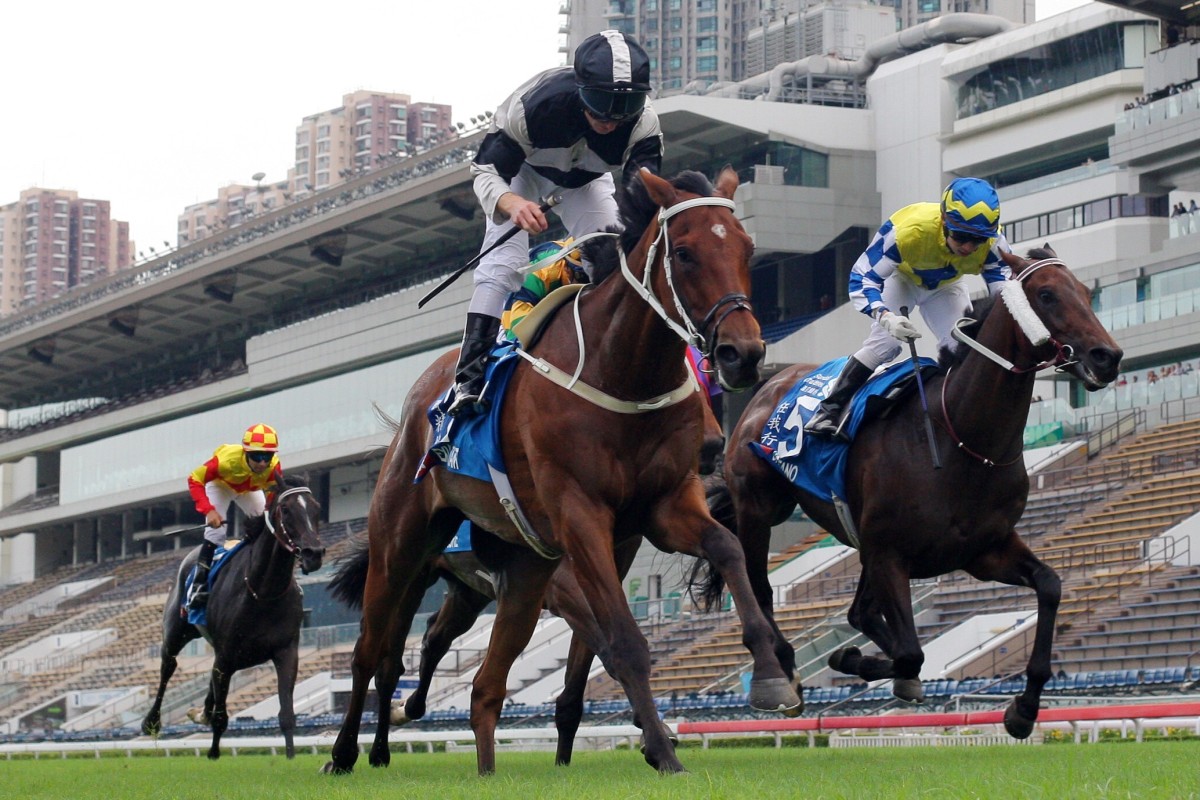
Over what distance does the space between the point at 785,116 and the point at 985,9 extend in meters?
86.7

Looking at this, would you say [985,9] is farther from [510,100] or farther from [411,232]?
[510,100]

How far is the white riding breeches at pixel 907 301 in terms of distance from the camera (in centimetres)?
901

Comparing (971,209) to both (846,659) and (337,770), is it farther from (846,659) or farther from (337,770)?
(337,770)

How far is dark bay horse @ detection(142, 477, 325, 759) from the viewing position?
1294 cm

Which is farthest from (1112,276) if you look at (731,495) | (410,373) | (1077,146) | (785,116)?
(731,495)

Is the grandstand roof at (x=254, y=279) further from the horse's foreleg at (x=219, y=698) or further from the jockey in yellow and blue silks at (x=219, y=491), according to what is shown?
the horse's foreleg at (x=219, y=698)

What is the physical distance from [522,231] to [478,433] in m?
1.05

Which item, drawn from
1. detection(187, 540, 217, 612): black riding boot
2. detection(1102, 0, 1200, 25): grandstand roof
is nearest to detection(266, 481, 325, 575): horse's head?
detection(187, 540, 217, 612): black riding boot

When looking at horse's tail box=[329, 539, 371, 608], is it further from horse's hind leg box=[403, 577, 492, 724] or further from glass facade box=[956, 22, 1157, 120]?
glass facade box=[956, 22, 1157, 120]

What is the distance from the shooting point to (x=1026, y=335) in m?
7.72

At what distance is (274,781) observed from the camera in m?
8.28

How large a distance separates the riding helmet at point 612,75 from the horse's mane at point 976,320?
2034 millimetres

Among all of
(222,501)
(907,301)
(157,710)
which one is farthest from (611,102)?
(157,710)

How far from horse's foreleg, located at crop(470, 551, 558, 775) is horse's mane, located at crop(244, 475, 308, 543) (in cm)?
528
